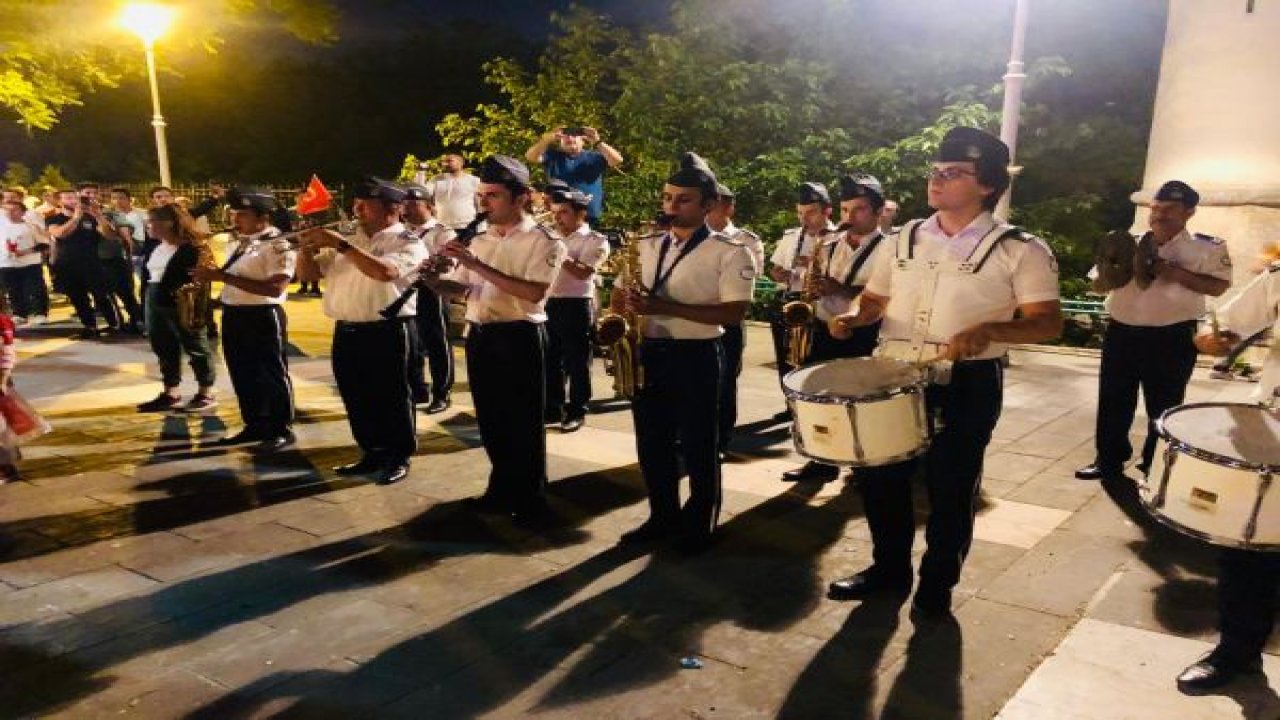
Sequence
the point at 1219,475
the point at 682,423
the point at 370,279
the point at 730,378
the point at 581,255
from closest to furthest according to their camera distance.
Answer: the point at 1219,475
the point at 682,423
the point at 370,279
the point at 730,378
the point at 581,255

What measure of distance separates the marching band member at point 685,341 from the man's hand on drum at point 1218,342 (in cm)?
206

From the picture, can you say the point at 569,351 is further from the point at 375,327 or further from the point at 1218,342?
the point at 1218,342

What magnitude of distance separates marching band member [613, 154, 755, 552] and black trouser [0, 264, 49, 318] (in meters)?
11.7

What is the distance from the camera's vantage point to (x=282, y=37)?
38219mm

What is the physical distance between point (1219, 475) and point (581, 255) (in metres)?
5.29

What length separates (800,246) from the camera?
24.4 feet

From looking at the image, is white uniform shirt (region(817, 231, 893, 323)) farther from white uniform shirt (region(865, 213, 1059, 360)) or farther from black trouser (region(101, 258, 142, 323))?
black trouser (region(101, 258, 142, 323))

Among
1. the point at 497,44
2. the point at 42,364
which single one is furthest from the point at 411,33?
the point at 42,364

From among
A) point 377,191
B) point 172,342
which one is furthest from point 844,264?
point 172,342

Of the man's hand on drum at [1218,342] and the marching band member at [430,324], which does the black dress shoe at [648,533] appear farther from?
the marching band member at [430,324]

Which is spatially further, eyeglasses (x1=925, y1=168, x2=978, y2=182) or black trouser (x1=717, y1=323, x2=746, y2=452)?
black trouser (x1=717, y1=323, x2=746, y2=452)

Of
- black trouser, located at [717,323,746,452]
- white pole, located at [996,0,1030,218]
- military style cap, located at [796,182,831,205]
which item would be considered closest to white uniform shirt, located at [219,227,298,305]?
black trouser, located at [717,323,746,452]

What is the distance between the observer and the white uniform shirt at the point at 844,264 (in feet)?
20.1

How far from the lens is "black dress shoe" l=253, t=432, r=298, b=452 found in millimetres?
6966
